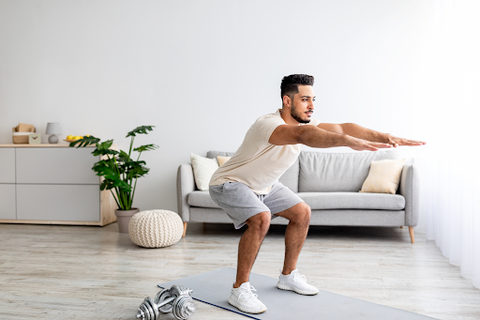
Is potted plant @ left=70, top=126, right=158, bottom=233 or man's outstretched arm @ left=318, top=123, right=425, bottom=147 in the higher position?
man's outstretched arm @ left=318, top=123, right=425, bottom=147

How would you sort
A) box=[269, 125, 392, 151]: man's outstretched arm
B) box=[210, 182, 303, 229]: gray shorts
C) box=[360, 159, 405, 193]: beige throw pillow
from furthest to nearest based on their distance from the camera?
box=[360, 159, 405, 193]: beige throw pillow → box=[210, 182, 303, 229]: gray shorts → box=[269, 125, 392, 151]: man's outstretched arm

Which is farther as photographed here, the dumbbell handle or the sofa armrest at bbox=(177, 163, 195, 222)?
the sofa armrest at bbox=(177, 163, 195, 222)

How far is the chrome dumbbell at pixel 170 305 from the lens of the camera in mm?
1854

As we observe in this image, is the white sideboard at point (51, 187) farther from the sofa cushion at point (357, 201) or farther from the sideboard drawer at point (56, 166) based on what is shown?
the sofa cushion at point (357, 201)

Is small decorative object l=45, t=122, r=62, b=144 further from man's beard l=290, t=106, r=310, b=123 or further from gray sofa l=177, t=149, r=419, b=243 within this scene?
man's beard l=290, t=106, r=310, b=123

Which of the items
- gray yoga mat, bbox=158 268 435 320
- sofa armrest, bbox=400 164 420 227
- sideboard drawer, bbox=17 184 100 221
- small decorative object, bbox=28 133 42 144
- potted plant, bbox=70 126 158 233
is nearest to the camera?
gray yoga mat, bbox=158 268 435 320

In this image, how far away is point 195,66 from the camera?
480 centimetres

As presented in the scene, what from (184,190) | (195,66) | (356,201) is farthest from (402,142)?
(195,66)

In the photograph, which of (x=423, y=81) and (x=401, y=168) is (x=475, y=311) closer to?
(x=401, y=168)

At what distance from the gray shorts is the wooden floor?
1.60 feet

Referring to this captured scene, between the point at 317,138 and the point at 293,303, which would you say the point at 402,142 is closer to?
the point at 317,138

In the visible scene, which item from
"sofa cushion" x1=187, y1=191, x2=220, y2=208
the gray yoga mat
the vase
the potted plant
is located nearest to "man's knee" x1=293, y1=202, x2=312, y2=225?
the gray yoga mat

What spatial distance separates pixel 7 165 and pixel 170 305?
11.8ft

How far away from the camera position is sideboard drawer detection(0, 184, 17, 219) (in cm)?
467
